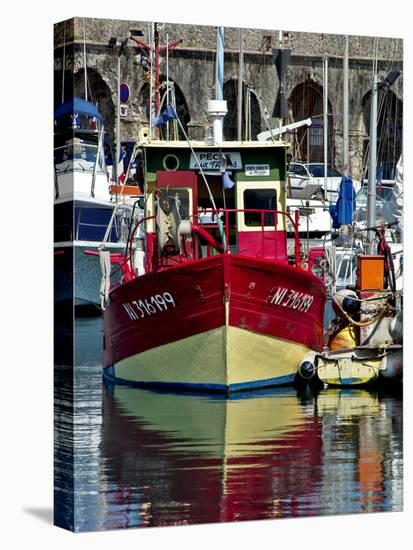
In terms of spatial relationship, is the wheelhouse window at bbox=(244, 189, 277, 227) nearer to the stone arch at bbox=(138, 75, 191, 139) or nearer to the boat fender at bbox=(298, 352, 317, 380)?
the stone arch at bbox=(138, 75, 191, 139)

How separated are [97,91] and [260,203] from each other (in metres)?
2.76

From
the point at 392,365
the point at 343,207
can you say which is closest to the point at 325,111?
the point at 343,207

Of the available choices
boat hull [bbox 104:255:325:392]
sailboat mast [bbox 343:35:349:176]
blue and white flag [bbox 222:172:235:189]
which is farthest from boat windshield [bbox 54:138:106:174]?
sailboat mast [bbox 343:35:349:176]

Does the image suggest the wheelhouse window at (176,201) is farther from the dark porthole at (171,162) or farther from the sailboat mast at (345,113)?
the sailboat mast at (345,113)

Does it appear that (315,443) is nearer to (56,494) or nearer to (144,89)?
(56,494)

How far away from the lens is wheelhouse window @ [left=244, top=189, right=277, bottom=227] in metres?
17.1

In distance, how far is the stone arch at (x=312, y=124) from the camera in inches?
650

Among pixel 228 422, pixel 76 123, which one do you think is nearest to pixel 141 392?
pixel 228 422

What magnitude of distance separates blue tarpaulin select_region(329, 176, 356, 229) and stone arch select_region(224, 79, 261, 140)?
1014mm

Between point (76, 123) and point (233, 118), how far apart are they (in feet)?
7.52

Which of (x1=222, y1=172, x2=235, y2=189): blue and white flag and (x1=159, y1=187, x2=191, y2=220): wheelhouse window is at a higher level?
(x1=222, y1=172, x2=235, y2=189): blue and white flag

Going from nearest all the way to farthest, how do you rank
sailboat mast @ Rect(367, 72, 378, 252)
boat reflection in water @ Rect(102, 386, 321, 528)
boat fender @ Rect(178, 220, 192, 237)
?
boat reflection in water @ Rect(102, 386, 321, 528)
boat fender @ Rect(178, 220, 192, 237)
sailboat mast @ Rect(367, 72, 378, 252)

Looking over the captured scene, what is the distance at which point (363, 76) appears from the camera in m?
16.6

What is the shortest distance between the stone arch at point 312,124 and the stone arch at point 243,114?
1.14 ft
